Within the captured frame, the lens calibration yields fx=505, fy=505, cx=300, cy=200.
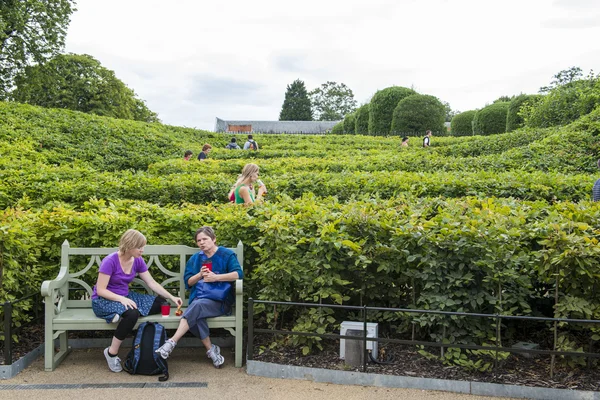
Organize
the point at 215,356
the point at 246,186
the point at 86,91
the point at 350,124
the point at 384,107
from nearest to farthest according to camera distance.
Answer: the point at 215,356, the point at 246,186, the point at 384,107, the point at 86,91, the point at 350,124

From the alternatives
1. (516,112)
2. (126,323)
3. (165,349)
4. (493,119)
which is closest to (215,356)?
(165,349)

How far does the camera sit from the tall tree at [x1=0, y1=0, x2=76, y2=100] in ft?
87.1

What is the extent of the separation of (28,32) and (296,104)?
208 feet

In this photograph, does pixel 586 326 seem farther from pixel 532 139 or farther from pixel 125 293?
pixel 532 139

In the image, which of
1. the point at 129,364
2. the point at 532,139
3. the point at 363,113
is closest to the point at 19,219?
the point at 129,364

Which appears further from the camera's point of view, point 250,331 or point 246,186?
point 246,186

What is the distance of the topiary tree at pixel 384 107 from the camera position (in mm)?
32000

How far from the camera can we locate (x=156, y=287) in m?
4.41

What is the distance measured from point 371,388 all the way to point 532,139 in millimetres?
16414

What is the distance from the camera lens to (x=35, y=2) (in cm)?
2741

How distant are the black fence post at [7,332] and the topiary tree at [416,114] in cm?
2775

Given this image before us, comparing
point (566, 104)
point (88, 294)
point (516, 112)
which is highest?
point (516, 112)

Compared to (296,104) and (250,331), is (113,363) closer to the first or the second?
(250,331)

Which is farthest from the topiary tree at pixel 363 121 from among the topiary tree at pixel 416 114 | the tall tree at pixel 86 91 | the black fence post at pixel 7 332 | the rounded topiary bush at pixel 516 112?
the black fence post at pixel 7 332
